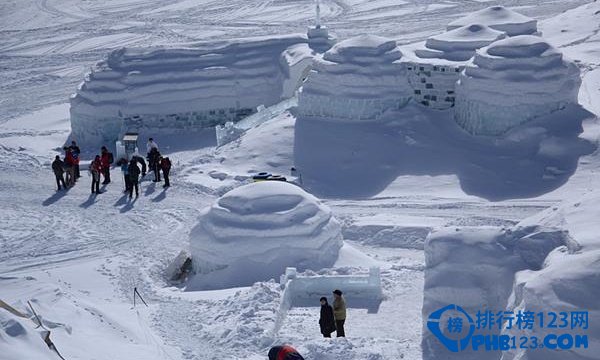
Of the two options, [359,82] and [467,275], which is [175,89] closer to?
[359,82]

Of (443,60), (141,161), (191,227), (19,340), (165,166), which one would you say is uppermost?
(19,340)

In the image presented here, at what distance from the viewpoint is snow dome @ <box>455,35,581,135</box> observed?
21469mm

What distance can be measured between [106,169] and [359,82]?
6262mm

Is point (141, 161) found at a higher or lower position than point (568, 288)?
lower

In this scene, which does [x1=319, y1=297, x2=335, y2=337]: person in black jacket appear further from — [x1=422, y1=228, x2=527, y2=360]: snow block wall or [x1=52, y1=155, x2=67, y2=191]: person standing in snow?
[x1=52, y1=155, x2=67, y2=191]: person standing in snow

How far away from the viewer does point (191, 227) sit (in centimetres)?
1920

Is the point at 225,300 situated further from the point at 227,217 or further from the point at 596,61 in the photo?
the point at 596,61

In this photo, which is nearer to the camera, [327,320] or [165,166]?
[327,320]

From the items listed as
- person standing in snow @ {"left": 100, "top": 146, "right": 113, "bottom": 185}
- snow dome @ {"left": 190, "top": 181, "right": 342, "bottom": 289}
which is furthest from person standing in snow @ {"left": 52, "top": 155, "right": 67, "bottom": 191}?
snow dome @ {"left": 190, "top": 181, "right": 342, "bottom": 289}

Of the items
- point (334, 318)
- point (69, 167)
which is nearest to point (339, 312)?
point (334, 318)

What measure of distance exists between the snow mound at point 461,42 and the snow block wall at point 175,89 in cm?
375

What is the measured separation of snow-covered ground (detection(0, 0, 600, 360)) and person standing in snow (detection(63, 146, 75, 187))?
248 mm

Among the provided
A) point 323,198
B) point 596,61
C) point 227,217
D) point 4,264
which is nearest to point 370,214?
point 323,198

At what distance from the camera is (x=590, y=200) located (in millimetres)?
12531
